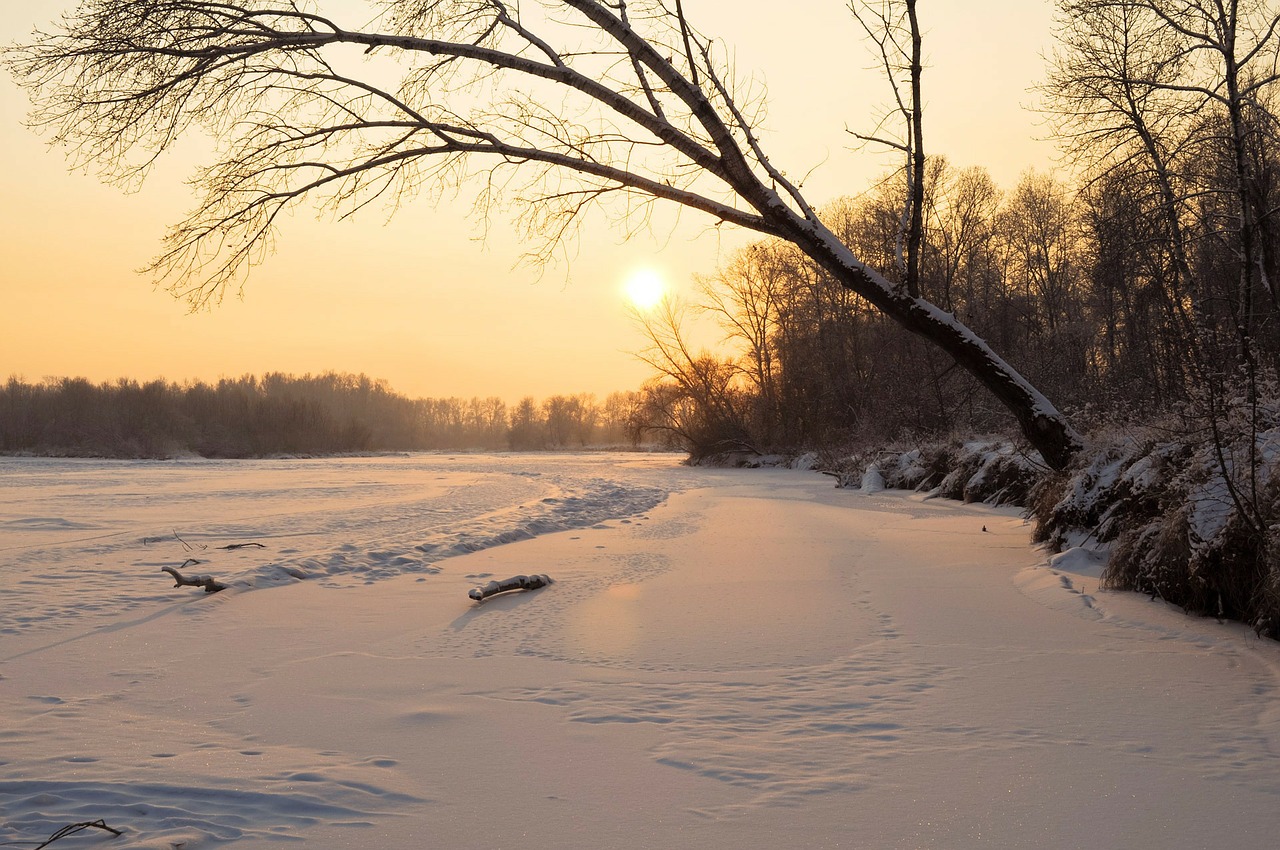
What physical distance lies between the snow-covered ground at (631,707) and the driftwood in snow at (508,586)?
14 cm

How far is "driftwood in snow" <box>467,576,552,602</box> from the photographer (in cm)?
534

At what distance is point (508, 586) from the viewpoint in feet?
18.4

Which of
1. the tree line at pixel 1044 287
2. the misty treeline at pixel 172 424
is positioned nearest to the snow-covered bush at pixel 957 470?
the tree line at pixel 1044 287

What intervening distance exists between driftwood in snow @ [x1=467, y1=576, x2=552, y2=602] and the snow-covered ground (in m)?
0.14

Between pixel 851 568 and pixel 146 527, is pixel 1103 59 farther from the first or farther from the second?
pixel 146 527

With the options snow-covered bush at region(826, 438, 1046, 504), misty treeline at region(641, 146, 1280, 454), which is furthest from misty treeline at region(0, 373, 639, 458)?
snow-covered bush at region(826, 438, 1046, 504)

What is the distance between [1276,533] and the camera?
4.04m

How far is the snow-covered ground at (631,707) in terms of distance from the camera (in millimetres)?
2203

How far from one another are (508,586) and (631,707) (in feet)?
8.34

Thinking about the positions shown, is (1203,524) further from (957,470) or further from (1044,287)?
(1044,287)

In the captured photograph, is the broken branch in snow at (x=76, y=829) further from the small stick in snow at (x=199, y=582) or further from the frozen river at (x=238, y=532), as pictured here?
the small stick in snow at (x=199, y=582)

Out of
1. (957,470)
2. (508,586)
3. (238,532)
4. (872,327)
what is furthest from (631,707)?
(872,327)

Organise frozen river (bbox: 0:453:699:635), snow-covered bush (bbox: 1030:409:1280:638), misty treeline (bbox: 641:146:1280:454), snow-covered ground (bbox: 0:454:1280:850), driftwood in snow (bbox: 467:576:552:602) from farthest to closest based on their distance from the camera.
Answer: misty treeline (bbox: 641:146:1280:454), frozen river (bbox: 0:453:699:635), driftwood in snow (bbox: 467:576:552:602), snow-covered bush (bbox: 1030:409:1280:638), snow-covered ground (bbox: 0:454:1280:850)

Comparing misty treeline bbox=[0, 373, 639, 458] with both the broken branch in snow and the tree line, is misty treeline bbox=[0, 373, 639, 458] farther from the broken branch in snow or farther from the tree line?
the broken branch in snow
